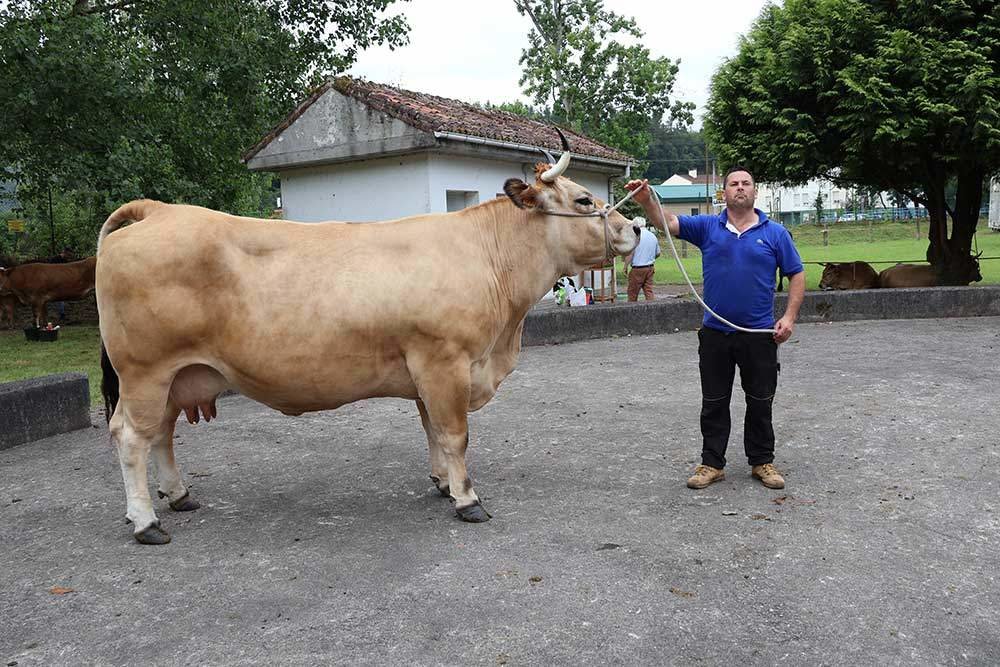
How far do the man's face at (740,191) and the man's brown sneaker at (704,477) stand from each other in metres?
1.63

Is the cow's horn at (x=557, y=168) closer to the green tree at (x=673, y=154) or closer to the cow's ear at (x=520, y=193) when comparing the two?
the cow's ear at (x=520, y=193)

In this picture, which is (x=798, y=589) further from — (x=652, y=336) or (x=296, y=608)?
(x=652, y=336)

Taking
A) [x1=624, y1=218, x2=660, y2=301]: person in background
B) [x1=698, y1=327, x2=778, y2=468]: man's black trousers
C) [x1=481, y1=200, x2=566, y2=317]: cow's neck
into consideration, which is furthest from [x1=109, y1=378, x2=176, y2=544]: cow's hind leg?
[x1=624, y1=218, x2=660, y2=301]: person in background

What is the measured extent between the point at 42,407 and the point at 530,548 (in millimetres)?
4736

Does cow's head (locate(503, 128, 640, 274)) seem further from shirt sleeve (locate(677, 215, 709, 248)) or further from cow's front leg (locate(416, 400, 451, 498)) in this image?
cow's front leg (locate(416, 400, 451, 498))

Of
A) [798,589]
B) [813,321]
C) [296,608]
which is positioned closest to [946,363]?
[813,321]

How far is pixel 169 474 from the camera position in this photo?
496 cm

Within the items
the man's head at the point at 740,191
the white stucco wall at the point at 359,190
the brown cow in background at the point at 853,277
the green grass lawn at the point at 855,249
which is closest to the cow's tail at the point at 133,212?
the man's head at the point at 740,191

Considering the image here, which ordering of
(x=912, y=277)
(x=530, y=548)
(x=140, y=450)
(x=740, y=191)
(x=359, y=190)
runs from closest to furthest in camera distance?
(x=530, y=548), (x=140, y=450), (x=740, y=191), (x=359, y=190), (x=912, y=277)

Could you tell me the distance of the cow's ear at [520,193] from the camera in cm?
488

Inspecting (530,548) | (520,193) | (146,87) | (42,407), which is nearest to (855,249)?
(146,87)

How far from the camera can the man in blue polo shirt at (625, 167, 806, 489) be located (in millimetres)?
5062

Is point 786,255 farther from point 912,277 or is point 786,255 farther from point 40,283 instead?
point 40,283

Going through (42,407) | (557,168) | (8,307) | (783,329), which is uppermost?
(557,168)
